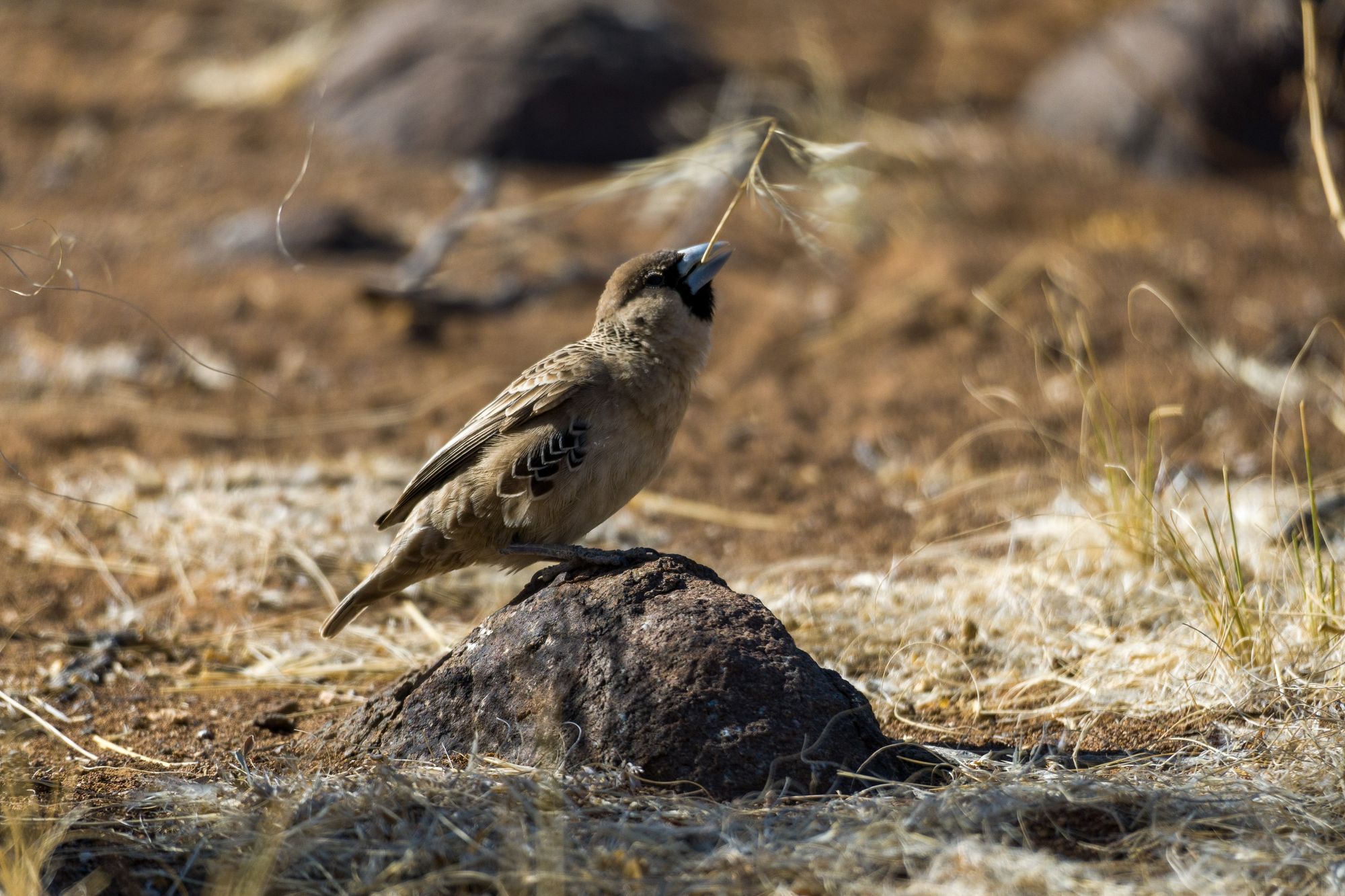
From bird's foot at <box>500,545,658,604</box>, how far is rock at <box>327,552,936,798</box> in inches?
2.6

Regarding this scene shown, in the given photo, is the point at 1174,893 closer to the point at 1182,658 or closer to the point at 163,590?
the point at 1182,658

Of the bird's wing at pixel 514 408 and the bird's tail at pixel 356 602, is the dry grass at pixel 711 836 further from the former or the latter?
the bird's wing at pixel 514 408

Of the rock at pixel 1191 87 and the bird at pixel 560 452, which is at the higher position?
the rock at pixel 1191 87

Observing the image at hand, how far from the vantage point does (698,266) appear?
14.1 ft

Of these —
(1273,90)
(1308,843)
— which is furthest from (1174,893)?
(1273,90)

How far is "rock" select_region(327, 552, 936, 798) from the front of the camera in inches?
125

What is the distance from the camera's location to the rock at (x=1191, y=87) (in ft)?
33.2

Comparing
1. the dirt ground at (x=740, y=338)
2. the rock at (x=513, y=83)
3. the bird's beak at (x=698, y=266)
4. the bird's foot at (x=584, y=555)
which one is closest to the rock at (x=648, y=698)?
the bird's foot at (x=584, y=555)

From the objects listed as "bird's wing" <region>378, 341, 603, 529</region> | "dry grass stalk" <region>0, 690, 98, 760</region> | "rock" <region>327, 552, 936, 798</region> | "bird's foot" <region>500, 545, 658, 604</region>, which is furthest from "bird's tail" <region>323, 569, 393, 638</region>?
"dry grass stalk" <region>0, 690, 98, 760</region>

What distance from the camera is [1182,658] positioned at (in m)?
4.04

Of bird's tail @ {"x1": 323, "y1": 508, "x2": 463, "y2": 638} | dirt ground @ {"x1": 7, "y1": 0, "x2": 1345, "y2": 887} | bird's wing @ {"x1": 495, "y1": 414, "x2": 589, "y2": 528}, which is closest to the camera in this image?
bird's wing @ {"x1": 495, "y1": 414, "x2": 589, "y2": 528}

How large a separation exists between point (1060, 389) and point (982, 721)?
12.8 feet

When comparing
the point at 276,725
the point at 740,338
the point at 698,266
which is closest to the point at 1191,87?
the point at 740,338

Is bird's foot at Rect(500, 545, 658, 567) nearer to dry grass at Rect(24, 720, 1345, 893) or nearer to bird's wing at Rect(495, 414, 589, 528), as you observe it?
bird's wing at Rect(495, 414, 589, 528)
